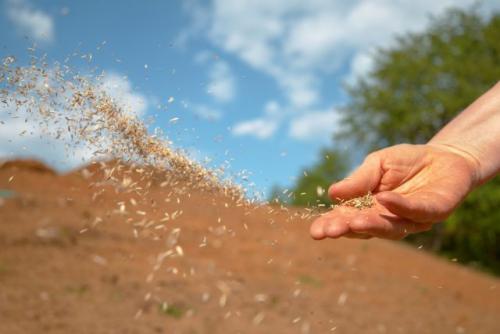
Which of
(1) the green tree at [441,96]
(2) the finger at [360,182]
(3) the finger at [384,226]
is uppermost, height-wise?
(1) the green tree at [441,96]

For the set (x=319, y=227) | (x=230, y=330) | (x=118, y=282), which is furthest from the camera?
(x=118, y=282)

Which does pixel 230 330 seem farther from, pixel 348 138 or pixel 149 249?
pixel 348 138

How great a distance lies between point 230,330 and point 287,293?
1.97 m

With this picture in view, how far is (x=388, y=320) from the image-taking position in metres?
7.62

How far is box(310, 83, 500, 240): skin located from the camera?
3.00 m

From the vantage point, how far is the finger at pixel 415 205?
9.07ft

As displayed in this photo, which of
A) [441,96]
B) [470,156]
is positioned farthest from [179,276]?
[441,96]

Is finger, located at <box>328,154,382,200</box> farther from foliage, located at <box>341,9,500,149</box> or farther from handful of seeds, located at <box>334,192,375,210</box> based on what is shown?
foliage, located at <box>341,9,500,149</box>

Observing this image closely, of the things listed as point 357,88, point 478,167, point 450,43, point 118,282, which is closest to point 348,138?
point 357,88

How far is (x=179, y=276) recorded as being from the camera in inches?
294

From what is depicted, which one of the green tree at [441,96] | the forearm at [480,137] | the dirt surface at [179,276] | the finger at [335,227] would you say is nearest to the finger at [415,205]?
the finger at [335,227]

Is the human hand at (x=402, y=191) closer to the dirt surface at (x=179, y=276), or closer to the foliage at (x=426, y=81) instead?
the dirt surface at (x=179, y=276)

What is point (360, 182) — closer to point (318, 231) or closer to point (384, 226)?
point (384, 226)

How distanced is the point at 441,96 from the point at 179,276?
48.0 feet
